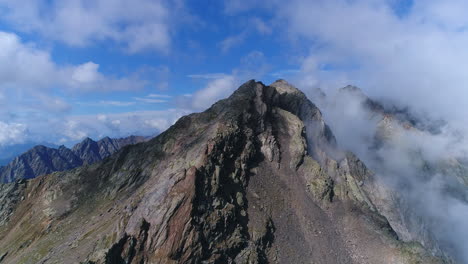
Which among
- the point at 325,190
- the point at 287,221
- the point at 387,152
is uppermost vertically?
the point at 387,152

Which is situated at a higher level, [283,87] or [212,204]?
[283,87]

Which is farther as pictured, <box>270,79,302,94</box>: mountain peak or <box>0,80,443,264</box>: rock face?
<box>270,79,302,94</box>: mountain peak

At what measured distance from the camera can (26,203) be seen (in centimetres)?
9850

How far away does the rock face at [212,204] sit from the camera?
2311 inches

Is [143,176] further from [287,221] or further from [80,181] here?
[287,221]

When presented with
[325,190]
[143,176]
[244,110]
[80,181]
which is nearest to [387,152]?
[325,190]

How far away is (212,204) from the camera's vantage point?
65.4 m

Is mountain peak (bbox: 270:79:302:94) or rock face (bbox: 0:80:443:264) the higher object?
mountain peak (bbox: 270:79:302:94)

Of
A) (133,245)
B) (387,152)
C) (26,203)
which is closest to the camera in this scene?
(133,245)

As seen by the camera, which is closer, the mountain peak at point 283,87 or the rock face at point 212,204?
the rock face at point 212,204

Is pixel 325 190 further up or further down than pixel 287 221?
further up

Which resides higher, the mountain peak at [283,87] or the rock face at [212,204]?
the mountain peak at [283,87]

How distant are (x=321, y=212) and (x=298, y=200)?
318 inches

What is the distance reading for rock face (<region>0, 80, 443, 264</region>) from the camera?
58.7 metres
